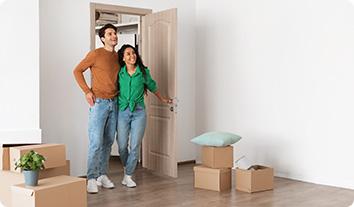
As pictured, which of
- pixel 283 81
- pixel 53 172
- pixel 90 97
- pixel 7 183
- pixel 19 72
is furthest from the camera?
pixel 283 81

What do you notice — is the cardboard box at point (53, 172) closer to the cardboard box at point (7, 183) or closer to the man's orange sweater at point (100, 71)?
the cardboard box at point (7, 183)

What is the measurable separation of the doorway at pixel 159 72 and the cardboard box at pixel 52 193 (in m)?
1.97

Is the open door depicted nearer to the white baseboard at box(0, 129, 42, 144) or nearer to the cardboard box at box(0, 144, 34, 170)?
the white baseboard at box(0, 129, 42, 144)

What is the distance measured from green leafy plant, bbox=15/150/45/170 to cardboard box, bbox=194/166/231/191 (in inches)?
76.1

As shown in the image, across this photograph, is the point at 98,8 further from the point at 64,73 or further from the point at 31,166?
the point at 31,166

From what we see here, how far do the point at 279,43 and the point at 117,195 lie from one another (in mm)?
2557

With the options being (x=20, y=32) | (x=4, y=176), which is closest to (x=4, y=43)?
(x=20, y=32)

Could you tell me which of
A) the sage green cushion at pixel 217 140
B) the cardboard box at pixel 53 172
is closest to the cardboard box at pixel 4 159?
the cardboard box at pixel 53 172

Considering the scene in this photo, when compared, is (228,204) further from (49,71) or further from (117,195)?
(49,71)

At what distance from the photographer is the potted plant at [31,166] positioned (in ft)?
12.7

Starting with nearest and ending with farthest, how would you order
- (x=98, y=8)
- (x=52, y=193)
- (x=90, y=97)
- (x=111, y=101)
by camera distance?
(x=52, y=193)
(x=90, y=97)
(x=111, y=101)
(x=98, y=8)

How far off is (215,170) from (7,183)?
207 centimetres

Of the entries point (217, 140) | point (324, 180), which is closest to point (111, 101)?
point (217, 140)

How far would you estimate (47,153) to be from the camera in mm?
4344
